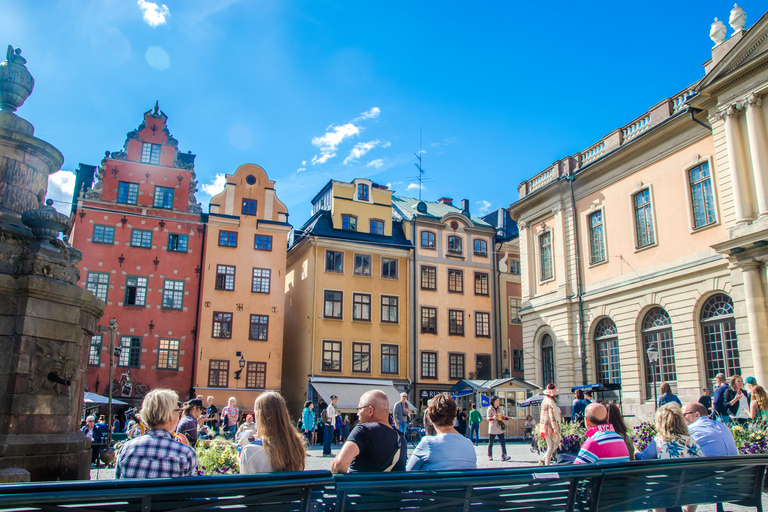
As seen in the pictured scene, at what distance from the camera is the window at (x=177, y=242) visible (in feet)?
113

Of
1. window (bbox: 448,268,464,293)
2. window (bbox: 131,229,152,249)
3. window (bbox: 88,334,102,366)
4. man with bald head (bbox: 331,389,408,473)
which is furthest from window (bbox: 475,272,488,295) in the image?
man with bald head (bbox: 331,389,408,473)

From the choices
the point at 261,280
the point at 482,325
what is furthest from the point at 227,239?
the point at 482,325

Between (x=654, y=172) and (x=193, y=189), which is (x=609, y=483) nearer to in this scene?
(x=654, y=172)

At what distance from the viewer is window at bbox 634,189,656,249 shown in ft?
82.6

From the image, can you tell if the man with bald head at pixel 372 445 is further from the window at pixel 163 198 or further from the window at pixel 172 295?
the window at pixel 163 198

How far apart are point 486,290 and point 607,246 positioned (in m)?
15.6

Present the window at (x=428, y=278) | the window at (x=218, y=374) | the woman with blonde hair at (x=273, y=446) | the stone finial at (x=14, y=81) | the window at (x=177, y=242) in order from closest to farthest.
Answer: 1. the woman with blonde hair at (x=273, y=446)
2. the stone finial at (x=14, y=81)
3. the window at (x=218, y=374)
4. the window at (x=177, y=242)
5. the window at (x=428, y=278)

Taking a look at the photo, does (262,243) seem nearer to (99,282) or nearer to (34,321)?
(99,282)

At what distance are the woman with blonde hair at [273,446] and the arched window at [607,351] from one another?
79.4 feet

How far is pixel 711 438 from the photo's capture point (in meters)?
6.98

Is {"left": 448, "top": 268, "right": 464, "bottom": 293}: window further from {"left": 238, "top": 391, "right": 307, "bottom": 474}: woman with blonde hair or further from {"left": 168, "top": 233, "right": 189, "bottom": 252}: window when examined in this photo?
{"left": 238, "top": 391, "right": 307, "bottom": 474}: woman with blonde hair

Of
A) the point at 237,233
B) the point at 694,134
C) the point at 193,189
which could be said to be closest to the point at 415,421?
the point at 237,233

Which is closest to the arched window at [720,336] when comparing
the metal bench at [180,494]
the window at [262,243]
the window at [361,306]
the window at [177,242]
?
the window at [361,306]

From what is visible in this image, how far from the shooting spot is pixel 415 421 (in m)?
37.4
